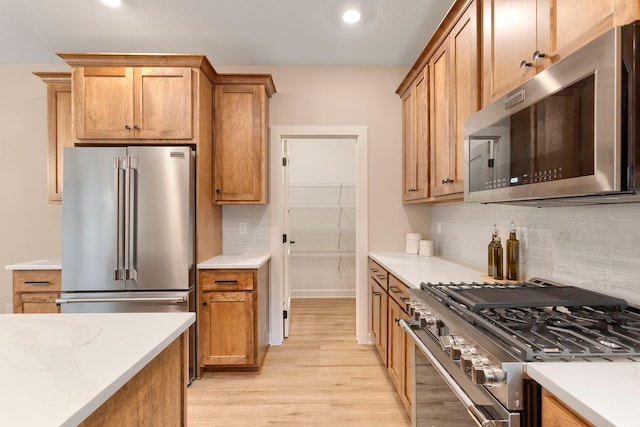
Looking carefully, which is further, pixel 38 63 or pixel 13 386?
pixel 38 63

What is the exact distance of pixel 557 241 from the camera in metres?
1.66

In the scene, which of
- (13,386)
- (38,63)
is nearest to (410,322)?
(13,386)

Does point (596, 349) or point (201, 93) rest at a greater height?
point (201, 93)

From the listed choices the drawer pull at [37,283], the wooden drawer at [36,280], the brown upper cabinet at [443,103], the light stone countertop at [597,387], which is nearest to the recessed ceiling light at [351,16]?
the brown upper cabinet at [443,103]

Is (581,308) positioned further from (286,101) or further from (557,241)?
(286,101)

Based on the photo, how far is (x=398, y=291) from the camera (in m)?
2.18

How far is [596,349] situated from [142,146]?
113 inches

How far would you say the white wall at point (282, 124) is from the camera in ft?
11.0

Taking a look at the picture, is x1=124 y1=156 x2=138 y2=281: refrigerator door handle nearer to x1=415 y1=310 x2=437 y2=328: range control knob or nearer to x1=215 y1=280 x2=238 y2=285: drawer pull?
x1=215 y1=280 x2=238 y2=285: drawer pull

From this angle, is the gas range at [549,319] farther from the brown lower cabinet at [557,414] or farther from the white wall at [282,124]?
the white wall at [282,124]

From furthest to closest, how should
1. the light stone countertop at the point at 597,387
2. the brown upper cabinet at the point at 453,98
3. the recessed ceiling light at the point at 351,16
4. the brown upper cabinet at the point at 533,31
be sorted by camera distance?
the recessed ceiling light at the point at 351,16
the brown upper cabinet at the point at 453,98
the brown upper cabinet at the point at 533,31
the light stone countertop at the point at 597,387

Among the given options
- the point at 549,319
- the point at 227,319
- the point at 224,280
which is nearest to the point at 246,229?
the point at 224,280

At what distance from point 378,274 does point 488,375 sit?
1979 mm

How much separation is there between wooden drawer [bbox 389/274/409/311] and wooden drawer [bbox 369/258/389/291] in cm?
15
